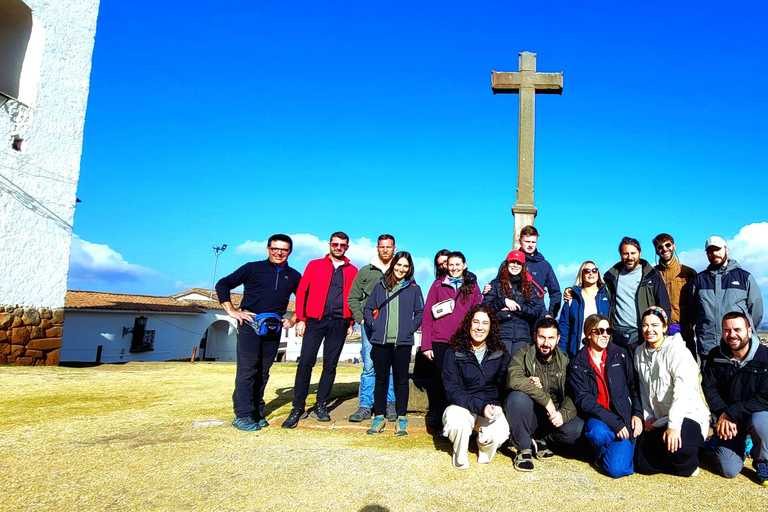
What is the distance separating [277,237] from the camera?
15.7 feet

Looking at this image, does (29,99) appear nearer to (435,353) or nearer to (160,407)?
(160,407)

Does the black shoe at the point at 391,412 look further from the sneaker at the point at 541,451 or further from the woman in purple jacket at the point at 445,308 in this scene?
the sneaker at the point at 541,451

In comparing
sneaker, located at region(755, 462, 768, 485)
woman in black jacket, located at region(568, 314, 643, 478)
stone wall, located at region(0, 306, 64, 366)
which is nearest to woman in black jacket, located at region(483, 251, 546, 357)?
woman in black jacket, located at region(568, 314, 643, 478)

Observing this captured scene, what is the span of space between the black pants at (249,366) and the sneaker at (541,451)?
2381 millimetres

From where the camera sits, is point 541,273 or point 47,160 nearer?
point 541,273

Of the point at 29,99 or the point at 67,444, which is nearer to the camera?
the point at 67,444

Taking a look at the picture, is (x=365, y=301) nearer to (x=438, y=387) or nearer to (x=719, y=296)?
(x=438, y=387)

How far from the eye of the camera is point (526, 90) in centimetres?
669

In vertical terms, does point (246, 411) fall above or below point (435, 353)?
below

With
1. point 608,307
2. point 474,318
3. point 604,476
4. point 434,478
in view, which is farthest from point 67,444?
point 608,307

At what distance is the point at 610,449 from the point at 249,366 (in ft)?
9.71

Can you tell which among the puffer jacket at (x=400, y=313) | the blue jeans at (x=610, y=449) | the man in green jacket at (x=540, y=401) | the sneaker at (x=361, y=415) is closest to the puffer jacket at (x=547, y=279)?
the man in green jacket at (x=540, y=401)

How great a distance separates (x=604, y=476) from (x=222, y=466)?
2535 mm

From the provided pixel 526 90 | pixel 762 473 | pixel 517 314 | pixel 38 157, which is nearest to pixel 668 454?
pixel 762 473
